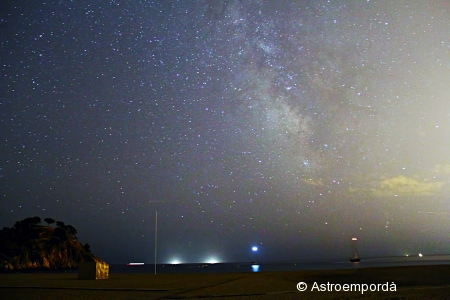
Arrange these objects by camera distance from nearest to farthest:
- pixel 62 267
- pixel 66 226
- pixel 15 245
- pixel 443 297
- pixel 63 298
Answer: pixel 443 297 < pixel 63 298 < pixel 15 245 < pixel 62 267 < pixel 66 226

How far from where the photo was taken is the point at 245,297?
14.5 metres

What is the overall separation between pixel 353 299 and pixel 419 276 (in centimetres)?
1136

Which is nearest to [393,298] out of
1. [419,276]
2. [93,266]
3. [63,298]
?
[419,276]

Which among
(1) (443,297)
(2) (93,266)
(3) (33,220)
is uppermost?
(3) (33,220)

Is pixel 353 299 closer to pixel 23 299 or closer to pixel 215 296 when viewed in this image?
pixel 215 296

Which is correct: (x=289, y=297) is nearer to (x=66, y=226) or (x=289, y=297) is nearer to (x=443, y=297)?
(x=443, y=297)

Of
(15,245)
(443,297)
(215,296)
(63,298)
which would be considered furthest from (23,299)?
(15,245)

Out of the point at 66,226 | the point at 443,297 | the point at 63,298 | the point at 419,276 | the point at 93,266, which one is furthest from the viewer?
the point at 66,226

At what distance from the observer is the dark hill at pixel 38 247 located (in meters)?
85.2

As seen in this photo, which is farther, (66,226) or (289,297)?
(66,226)

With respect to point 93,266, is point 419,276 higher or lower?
lower

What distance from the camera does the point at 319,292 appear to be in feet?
51.8

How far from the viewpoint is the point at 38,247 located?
94.2 meters

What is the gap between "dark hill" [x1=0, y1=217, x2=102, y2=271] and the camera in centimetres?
8519
